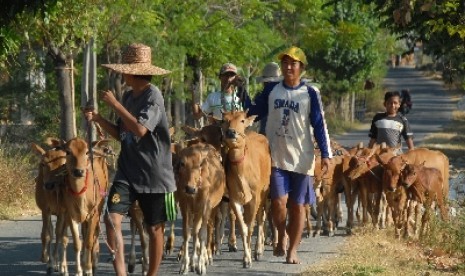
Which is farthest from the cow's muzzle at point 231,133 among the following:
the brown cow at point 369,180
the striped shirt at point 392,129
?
the striped shirt at point 392,129

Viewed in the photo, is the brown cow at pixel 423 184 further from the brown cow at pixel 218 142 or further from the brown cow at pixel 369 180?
the brown cow at pixel 218 142

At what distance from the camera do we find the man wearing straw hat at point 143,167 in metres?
10.4

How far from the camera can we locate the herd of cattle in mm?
11969

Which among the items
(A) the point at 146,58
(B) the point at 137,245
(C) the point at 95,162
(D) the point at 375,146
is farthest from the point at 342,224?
(A) the point at 146,58

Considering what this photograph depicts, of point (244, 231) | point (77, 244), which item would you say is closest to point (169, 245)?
point (244, 231)

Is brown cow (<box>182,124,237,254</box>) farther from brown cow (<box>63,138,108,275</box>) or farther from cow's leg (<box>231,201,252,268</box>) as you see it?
brown cow (<box>63,138,108,275</box>)

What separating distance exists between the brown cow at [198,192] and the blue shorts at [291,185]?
1.84 ft

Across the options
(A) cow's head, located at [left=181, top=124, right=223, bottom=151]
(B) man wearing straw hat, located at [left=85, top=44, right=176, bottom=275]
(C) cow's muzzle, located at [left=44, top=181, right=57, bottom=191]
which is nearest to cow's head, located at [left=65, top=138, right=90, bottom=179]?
(C) cow's muzzle, located at [left=44, top=181, right=57, bottom=191]

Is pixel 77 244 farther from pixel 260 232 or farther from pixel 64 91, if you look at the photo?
pixel 64 91

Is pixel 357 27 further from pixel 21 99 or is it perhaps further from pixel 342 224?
pixel 342 224

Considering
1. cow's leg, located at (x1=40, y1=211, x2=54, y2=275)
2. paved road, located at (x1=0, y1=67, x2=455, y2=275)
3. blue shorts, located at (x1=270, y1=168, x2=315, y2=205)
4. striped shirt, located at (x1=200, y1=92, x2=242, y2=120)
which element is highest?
striped shirt, located at (x1=200, y1=92, x2=242, y2=120)

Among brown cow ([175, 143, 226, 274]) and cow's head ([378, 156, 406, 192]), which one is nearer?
brown cow ([175, 143, 226, 274])

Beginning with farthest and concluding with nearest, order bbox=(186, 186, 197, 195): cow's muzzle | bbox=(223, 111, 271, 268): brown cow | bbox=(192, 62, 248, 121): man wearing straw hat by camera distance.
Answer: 1. bbox=(192, 62, 248, 121): man wearing straw hat
2. bbox=(223, 111, 271, 268): brown cow
3. bbox=(186, 186, 197, 195): cow's muzzle

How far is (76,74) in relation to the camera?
2805 cm
